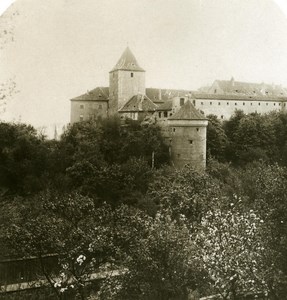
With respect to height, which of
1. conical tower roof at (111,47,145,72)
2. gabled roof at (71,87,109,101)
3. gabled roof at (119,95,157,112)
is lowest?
gabled roof at (119,95,157,112)

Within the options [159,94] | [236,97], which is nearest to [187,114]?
[159,94]

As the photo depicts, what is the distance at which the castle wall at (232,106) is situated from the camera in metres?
56.8

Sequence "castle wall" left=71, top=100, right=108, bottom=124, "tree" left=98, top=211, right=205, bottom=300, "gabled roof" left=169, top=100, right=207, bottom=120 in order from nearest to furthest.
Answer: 1. "tree" left=98, top=211, right=205, bottom=300
2. "gabled roof" left=169, top=100, right=207, bottom=120
3. "castle wall" left=71, top=100, right=108, bottom=124

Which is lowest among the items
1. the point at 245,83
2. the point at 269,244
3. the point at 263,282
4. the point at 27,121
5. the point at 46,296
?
the point at 46,296

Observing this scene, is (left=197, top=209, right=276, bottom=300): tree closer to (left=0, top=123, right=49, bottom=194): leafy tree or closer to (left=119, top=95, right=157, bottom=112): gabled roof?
(left=0, top=123, right=49, bottom=194): leafy tree

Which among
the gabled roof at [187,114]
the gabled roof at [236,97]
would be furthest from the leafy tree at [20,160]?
the gabled roof at [236,97]

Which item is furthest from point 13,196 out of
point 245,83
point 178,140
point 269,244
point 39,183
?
point 245,83

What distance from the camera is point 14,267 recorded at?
21000mm

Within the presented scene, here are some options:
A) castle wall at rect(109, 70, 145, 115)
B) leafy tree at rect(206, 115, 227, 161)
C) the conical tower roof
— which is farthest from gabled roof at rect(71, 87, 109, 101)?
leafy tree at rect(206, 115, 227, 161)

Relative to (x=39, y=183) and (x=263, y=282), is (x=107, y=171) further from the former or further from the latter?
(x=263, y=282)

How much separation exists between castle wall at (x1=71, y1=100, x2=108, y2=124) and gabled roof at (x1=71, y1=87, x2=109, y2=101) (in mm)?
326

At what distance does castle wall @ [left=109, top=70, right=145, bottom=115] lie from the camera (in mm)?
50469

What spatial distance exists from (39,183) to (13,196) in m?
2.00

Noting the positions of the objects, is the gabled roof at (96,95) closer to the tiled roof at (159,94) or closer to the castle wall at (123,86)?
the castle wall at (123,86)
